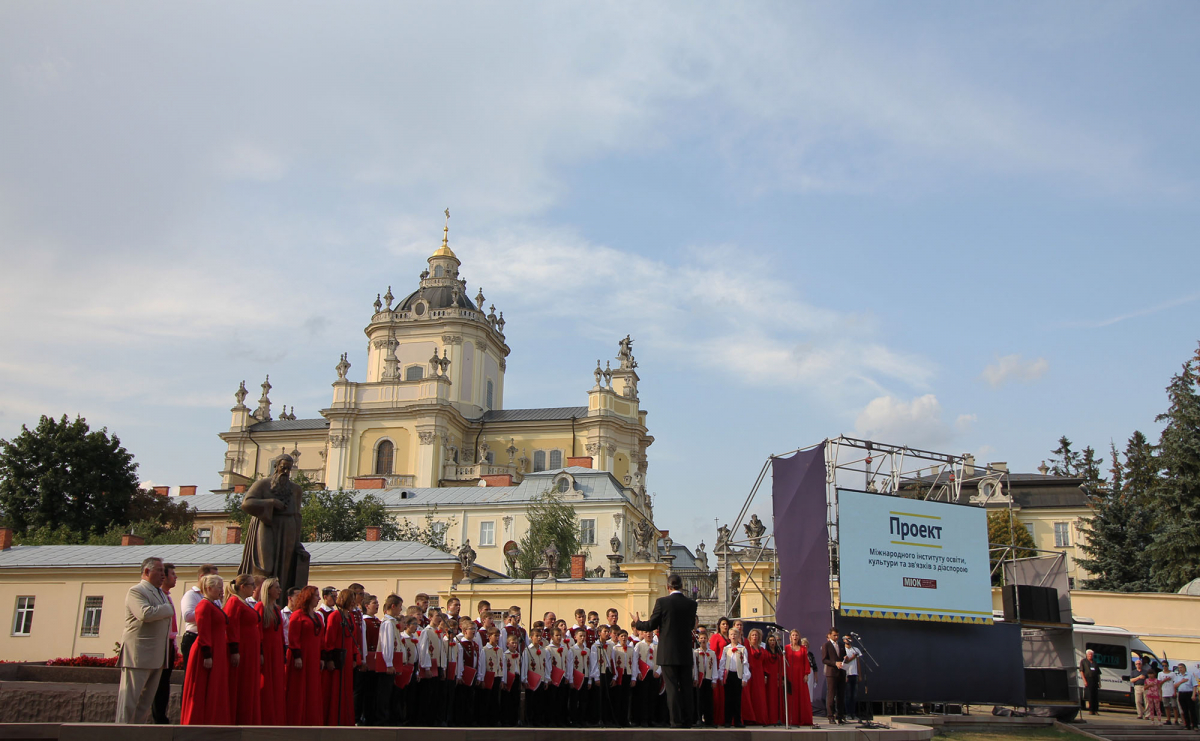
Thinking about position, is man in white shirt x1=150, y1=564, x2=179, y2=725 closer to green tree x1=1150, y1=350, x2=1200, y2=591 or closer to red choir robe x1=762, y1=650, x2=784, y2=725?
red choir robe x1=762, y1=650, x2=784, y2=725

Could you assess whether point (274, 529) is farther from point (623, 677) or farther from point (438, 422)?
point (438, 422)

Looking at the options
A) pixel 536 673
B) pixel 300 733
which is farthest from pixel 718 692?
pixel 300 733

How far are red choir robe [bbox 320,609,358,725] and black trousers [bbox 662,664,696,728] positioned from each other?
3.47 m

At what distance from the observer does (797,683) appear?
15.6 metres

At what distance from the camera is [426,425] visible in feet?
219

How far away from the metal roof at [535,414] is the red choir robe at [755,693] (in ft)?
186

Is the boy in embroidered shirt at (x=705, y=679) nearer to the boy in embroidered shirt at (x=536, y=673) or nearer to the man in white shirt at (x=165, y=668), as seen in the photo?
the boy in embroidered shirt at (x=536, y=673)

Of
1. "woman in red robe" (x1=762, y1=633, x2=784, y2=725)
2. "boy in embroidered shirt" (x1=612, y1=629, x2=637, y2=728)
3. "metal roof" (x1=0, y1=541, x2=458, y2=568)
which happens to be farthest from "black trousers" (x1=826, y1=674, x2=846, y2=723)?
"metal roof" (x1=0, y1=541, x2=458, y2=568)

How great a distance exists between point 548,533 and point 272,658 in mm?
36987

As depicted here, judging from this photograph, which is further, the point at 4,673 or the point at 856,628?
the point at 856,628

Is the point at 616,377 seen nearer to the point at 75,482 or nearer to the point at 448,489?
the point at 448,489

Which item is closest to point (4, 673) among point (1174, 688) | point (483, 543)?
point (1174, 688)

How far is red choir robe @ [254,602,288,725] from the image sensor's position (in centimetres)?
923

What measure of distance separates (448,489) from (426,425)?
12.8m
